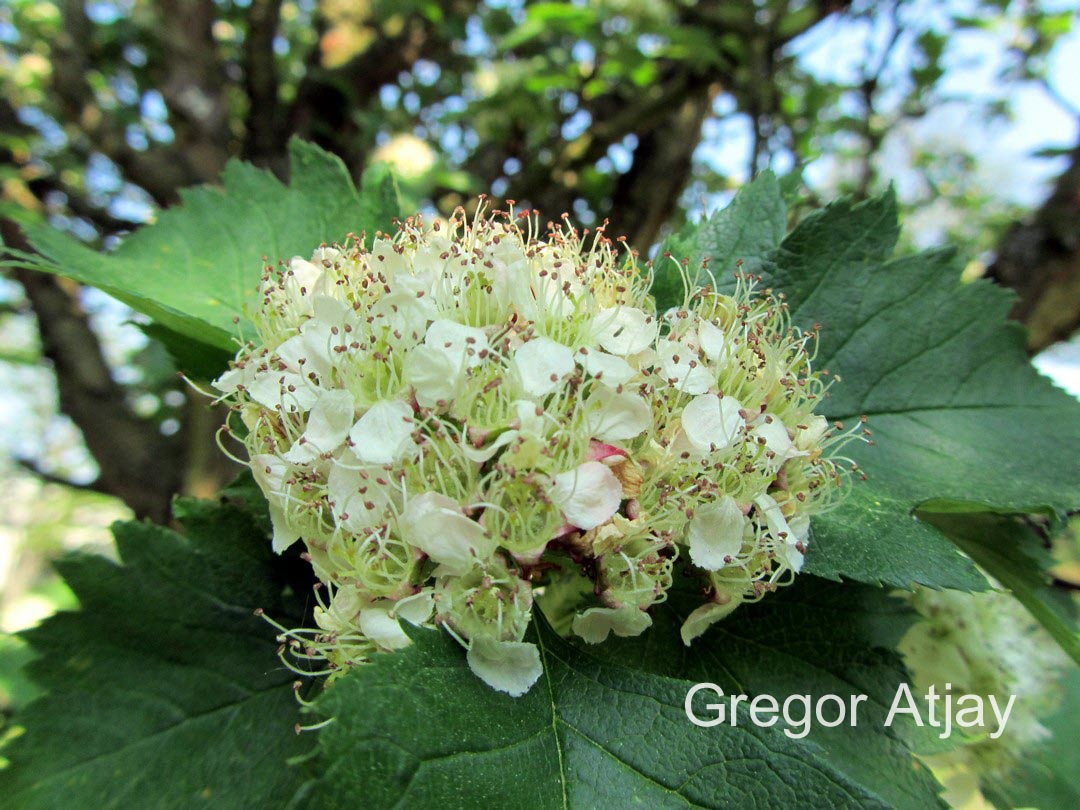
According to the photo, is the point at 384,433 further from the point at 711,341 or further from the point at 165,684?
the point at 165,684

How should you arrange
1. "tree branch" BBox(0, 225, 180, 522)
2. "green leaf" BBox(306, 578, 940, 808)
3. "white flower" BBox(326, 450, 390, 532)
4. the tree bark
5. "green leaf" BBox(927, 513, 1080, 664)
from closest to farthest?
1. "green leaf" BBox(306, 578, 940, 808)
2. "white flower" BBox(326, 450, 390, 532)
3. "green leaf" BBox(927, 513, 1080, 664)
4. the tree bark
5. "tree branch" BBox(0, 225, 180, 522)

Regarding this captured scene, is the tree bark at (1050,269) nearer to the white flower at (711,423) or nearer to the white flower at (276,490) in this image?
the white flower at (711,423)

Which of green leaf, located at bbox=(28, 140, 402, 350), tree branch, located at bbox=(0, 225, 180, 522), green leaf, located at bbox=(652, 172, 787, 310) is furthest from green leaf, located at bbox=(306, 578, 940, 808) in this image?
tree branch, located at bbox=(0, 225, 180, 522)

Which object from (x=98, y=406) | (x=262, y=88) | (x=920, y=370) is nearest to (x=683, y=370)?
(x=920, y=370)

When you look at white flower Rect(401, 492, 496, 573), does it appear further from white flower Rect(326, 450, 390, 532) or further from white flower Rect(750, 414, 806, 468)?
white flower Rect(750, 414, 806, 468)

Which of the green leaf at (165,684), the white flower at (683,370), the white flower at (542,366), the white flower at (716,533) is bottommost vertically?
the green leaf at (165,684)

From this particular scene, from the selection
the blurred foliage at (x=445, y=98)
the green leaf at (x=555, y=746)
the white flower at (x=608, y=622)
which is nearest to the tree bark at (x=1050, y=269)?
the blurred foliage at (x=445, y=98)
